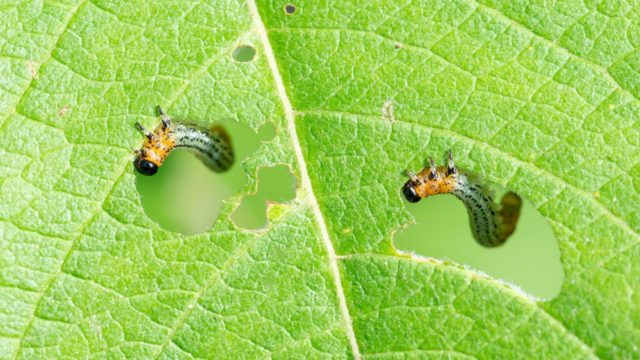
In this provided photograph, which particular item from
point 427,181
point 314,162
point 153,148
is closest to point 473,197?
point 427,181

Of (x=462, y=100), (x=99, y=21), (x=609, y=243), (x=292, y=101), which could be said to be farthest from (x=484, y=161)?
(x=99, y=21)

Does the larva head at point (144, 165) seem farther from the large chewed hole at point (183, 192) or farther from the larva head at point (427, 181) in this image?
the large chewed hole at point (183, 192)

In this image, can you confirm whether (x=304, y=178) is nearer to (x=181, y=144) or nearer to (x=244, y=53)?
(x=244, y=53)

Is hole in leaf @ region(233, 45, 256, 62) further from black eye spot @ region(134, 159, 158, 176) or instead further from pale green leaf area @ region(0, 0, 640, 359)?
black eye spot @ region(134, 159, 158, 176)

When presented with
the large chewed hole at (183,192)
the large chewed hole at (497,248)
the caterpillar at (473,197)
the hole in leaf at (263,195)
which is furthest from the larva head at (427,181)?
the large chewed hole at (183,192)

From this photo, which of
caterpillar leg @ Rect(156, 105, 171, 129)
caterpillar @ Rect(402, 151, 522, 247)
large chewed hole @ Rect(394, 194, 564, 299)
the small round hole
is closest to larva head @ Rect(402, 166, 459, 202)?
caterpillar @ Rect(402, 151, 522, 247)

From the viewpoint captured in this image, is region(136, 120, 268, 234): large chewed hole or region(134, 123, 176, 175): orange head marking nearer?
region(134, 123, 176, 175): orange head marking
